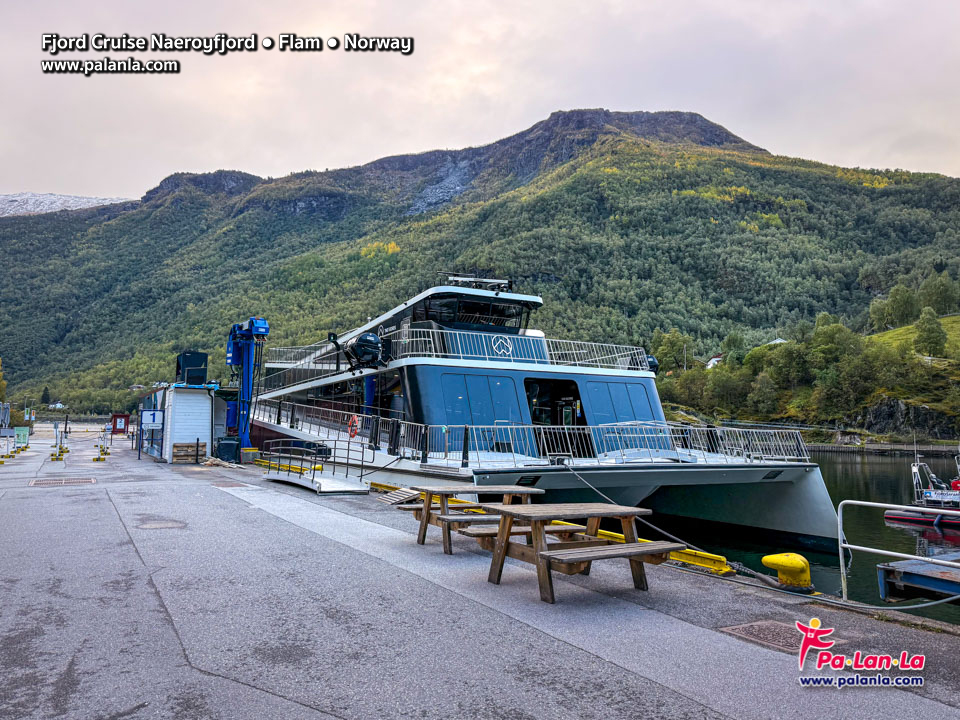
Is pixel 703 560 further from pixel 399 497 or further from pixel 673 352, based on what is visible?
pixel 673 352

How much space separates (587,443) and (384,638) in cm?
1215

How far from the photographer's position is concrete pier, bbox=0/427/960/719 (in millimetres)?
3424

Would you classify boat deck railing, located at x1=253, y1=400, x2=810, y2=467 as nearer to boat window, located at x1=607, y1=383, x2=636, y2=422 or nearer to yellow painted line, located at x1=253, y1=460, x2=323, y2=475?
boat window, located at x1=607, y1=383, x2=636, y2=422

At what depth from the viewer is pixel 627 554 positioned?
17.1ft

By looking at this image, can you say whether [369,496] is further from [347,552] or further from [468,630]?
[468,630]

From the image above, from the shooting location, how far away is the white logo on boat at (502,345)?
58.0ft

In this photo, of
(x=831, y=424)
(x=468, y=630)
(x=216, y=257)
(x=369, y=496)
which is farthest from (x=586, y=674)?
(x=216, y=257)

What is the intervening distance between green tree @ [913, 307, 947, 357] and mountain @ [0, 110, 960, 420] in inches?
1095

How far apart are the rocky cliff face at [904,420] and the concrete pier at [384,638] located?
84.4m

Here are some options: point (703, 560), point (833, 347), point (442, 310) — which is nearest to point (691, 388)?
point (833, 347)

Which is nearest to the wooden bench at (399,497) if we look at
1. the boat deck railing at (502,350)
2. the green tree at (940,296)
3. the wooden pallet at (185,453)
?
the boat deck railing at (502,350)

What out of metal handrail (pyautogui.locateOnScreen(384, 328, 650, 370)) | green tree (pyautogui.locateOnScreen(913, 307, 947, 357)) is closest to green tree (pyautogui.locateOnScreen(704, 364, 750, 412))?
green tree (pyautogui.locateOnScreen(913, 307, 947, 357))

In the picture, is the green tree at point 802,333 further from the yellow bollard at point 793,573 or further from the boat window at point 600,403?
the yellow bollard at point 793,573

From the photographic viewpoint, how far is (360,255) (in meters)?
133
